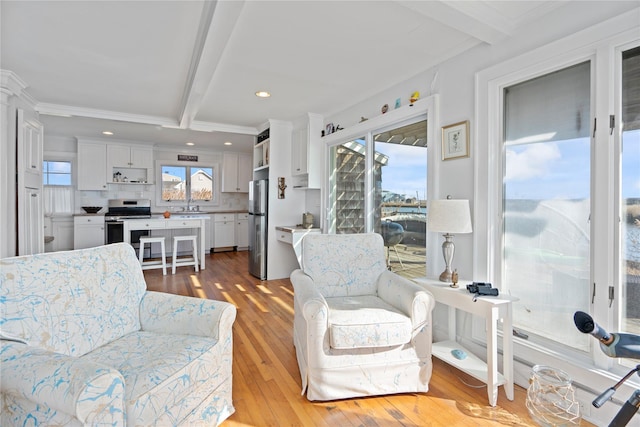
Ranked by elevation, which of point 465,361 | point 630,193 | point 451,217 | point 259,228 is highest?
point 630,193

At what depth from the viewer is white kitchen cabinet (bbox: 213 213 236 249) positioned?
271 inches

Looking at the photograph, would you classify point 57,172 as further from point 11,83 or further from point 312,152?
point 312,152

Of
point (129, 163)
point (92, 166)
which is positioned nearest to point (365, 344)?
point (129, 163)

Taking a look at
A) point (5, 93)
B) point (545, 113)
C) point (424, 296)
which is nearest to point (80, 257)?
point (424, 296)

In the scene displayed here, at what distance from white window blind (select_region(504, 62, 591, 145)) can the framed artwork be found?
27 cm

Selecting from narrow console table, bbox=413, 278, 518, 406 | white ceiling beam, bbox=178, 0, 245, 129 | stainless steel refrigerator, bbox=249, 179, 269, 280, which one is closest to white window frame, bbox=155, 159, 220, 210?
stainless steel refrigerator, bbox=249, 179, 269, 280

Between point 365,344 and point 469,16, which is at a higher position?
point 469,16

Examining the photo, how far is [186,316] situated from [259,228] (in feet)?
10.1

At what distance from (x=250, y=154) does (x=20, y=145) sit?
4518 mm

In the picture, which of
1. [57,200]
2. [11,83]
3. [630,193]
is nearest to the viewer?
[630,193]

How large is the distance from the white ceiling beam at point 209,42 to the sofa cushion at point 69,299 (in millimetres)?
1501

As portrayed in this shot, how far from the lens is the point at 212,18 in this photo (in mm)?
1854

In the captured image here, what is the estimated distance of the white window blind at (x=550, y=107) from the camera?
67.8 inches

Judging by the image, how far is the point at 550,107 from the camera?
1.87 metres
